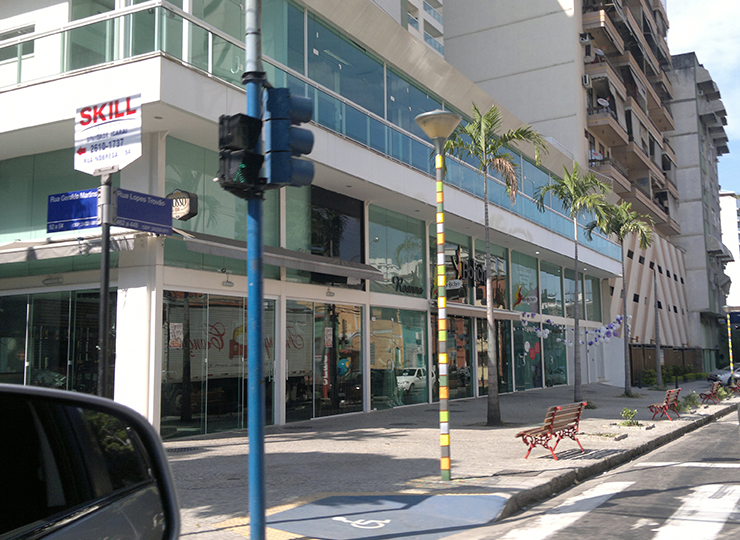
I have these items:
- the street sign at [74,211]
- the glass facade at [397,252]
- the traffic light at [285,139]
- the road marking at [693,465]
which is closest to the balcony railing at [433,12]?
the glass facade at [397,252]

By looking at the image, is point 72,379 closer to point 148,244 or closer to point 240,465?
point 148,244

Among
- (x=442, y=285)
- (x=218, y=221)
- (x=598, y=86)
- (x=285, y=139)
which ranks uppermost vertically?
(x=598, y=86)

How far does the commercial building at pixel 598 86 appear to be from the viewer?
135 ft

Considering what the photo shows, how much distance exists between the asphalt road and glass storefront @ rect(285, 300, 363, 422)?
8.26m

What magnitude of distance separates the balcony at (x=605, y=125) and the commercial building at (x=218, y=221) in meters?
21.1

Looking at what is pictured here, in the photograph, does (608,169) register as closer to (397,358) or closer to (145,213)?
(397,358)

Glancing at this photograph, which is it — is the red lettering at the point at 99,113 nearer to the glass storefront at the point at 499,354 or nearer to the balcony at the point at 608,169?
the glass storefront at the point at 499,354

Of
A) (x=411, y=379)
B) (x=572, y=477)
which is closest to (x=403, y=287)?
(x=411, y=379)

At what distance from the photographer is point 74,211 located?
1009cm

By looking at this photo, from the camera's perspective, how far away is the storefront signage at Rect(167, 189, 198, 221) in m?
13.4

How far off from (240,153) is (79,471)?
3.96 m

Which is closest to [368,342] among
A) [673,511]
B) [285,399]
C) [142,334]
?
[285,399]

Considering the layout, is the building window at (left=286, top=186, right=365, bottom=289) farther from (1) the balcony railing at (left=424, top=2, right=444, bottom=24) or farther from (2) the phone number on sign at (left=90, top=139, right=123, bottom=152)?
(1) the balcony railing at (left=424, top=2, right=444, bottom=24)

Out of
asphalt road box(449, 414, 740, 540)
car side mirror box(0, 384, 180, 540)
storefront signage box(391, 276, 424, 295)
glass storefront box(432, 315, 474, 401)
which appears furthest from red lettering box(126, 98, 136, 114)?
glass storefront box(432, 315, 474, 401)
